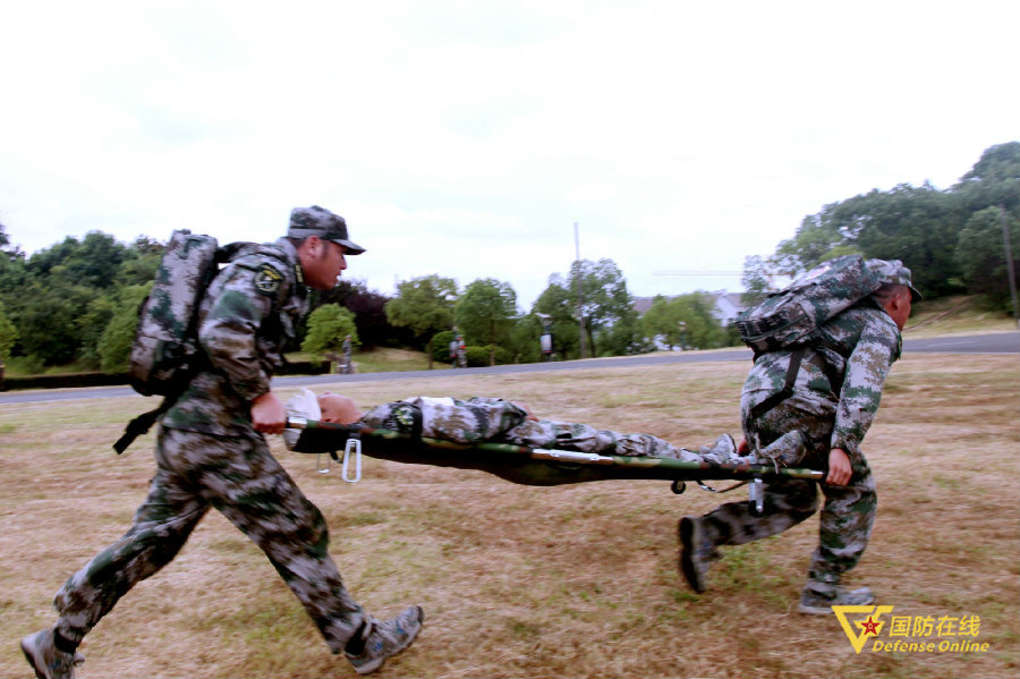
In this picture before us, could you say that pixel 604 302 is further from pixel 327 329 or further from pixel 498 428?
pixel 498 428

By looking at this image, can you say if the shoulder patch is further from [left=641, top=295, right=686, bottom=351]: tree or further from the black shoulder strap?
[left=641, top=295, right=686, bottom=351]: tree

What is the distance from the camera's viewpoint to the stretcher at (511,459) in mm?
3017

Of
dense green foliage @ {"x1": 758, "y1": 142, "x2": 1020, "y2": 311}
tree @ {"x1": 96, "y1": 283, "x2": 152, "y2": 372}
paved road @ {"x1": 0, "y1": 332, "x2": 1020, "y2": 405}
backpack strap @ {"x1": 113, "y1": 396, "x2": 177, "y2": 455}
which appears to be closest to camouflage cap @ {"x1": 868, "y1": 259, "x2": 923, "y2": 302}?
backpack strap @ {"x1": 113, "y1": 396, "x2": 177, "y2": 455}

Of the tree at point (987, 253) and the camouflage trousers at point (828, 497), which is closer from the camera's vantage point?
the camouflage trousers at point (828, 497)

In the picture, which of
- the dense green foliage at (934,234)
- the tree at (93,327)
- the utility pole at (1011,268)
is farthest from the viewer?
the dense green foliage at (934,234)

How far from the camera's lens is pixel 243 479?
9.65 feet

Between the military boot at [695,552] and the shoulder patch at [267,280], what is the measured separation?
2.42 metres

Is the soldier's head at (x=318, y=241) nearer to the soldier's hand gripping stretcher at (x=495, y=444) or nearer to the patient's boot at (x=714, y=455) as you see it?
the soldier's hand gripping stretcher at (x=495, y=444)

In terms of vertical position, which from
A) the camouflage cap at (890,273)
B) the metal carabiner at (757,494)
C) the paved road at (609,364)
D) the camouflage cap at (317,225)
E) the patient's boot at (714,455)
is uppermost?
the camouflage cap at (317,225)

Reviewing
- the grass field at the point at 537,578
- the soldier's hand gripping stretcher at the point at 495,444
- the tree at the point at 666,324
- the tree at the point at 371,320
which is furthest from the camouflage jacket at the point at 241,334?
the tree at the point at 371,320

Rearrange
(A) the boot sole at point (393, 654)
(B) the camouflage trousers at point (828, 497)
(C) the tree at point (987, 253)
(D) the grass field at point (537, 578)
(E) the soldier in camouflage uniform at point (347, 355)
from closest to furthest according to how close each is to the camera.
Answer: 1. (A) the boot sole at point (393, 654)
2. (D) the grass field at point (537, 578)
3. (B) the camouflage trousers at point (828, 497)
4. (E) the soldier in camouflage uniform at point (347, 355)
5. (C) the tree at point (987, 253)

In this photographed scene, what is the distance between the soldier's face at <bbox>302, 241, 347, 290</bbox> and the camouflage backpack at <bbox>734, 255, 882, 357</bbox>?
224cm

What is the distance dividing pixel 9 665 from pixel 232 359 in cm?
217

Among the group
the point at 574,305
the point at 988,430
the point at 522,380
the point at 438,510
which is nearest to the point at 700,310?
the point at 574,305
